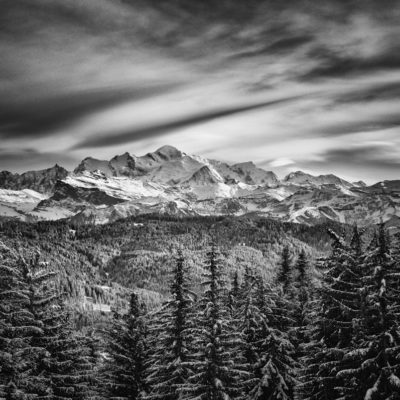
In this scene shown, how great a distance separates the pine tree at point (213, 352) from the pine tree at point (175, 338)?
1.19 m

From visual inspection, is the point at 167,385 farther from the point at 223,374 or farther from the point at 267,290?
the point at 267,290

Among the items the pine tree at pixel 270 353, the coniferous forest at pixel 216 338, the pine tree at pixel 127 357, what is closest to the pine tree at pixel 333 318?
the coniferous forest at pixel 216 338

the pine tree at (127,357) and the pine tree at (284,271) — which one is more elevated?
the pine tree at (284,271)

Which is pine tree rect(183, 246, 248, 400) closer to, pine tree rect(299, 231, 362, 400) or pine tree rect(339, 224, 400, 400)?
pine tree rect(299, 231, 362, 400)

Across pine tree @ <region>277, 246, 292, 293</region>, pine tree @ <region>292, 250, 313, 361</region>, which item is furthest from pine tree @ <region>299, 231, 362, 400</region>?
pine tree @ <region>277, 246, 292, 293</region>

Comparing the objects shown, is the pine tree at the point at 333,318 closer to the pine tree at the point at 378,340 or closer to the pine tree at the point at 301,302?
the pine tree at the point at 378,340

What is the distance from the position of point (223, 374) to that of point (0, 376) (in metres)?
13.0

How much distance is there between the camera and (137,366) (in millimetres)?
36969

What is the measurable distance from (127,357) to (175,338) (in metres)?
5.16

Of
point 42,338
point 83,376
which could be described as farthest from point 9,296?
point 83,376

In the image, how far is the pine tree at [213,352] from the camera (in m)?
30.2

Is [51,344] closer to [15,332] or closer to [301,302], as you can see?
[15,332]

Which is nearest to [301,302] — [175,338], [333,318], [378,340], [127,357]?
[333,318]

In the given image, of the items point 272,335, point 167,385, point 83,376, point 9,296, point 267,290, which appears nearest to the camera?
point 9,296
